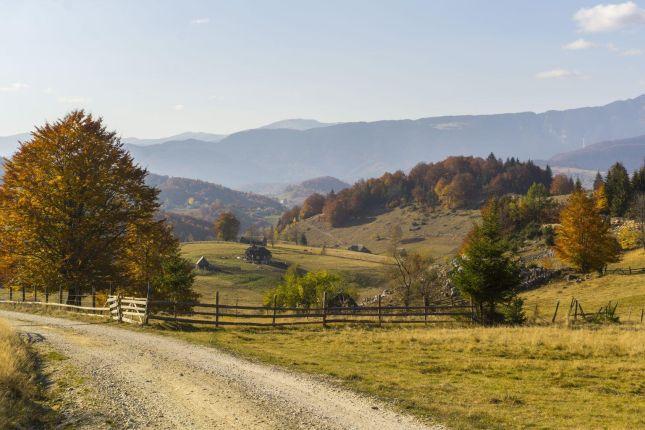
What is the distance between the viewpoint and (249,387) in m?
15.8

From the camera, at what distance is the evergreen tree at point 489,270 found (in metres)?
37.3

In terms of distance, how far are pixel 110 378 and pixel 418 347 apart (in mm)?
14757

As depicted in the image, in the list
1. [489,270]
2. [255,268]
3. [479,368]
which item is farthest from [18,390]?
[255,268]

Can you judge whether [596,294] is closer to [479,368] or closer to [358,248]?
[479,368]

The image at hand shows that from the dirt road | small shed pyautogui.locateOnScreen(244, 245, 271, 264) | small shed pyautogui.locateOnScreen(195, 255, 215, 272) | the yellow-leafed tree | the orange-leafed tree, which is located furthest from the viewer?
small shed pyautogui.locateOnScreen(244, 245, 271, 264)

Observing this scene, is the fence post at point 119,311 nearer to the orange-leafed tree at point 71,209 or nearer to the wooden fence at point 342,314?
the wooden fence at point 342,314

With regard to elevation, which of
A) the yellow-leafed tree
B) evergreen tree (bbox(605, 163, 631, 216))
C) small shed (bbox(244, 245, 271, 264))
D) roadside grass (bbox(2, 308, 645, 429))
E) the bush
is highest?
evergreen tree (bbox(605, 163, 631, 216))

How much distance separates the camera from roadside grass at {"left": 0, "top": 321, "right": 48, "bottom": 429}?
12.0 meters

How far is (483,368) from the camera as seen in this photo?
2047 centimetres

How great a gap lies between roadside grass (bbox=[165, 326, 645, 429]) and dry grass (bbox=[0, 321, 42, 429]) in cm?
825

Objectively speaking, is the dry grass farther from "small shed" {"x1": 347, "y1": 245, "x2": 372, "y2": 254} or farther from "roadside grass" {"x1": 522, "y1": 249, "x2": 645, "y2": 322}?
"small shed" {"x1": 347, "y1": 245, "x2": 372, "y2": 254}

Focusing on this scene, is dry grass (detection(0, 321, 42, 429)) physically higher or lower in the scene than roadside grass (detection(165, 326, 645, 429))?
higher


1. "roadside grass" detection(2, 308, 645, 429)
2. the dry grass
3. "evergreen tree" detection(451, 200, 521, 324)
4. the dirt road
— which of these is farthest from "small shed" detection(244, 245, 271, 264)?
the dry grass

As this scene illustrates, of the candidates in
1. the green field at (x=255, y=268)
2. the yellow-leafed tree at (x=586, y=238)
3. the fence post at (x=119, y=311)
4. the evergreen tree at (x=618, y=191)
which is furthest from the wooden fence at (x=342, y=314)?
the evergreen tree at (x=618, y=191)
